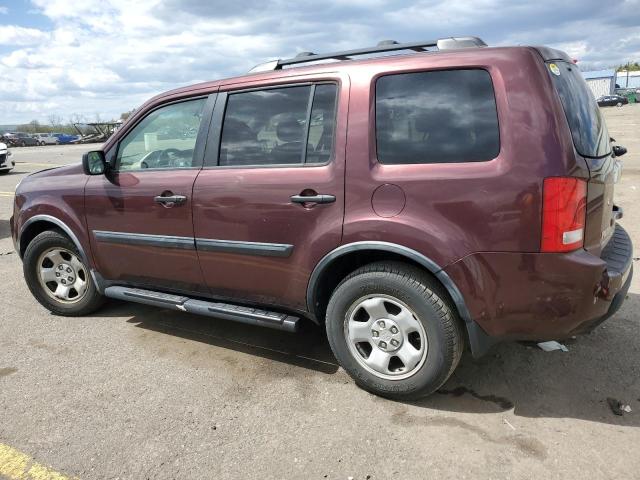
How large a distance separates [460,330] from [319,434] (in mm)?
937

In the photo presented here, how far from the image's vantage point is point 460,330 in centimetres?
285

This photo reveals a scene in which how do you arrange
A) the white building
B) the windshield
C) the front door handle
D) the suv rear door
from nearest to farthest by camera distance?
the windshield < the suv rear door < the front door handle < the white building

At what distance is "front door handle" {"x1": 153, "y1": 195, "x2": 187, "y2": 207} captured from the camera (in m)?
3.55

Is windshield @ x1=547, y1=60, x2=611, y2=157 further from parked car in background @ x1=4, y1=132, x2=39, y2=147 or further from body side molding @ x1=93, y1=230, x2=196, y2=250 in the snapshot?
parked car in background @ x1=4, y1=132, x2=39, y2=147

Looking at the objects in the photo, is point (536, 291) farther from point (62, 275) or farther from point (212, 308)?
point (62, 275)

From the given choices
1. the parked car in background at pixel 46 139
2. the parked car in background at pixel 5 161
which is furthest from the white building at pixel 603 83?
the parked car in background at pixel 5 161

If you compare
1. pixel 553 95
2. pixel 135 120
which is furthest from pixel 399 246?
pixel 135 120

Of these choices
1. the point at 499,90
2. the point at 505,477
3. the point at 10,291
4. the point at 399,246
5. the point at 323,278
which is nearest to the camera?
the point at 505,477

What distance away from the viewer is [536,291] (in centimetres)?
260

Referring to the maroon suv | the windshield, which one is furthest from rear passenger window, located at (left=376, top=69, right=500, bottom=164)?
the windshield

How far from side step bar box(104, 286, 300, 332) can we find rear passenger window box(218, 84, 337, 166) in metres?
0.96

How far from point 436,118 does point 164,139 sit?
6.73ft

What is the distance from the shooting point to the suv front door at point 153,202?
3605 millimetres

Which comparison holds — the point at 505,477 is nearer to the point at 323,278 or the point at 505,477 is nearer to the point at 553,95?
the point at 323,278
